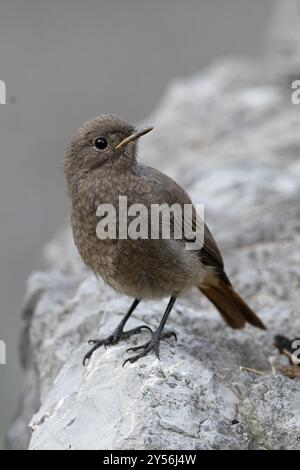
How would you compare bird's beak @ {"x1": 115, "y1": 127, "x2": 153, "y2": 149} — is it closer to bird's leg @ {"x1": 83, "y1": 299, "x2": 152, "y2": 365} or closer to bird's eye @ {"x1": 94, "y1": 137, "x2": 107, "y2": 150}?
bird's eye @ {"x1": 94, "y1": 137, "x2": 107, "y2": 150}

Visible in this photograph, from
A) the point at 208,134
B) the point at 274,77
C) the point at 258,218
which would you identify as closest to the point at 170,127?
the point at 208,134

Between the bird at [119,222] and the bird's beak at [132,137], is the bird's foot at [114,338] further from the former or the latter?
the bird's beak at [132,137]

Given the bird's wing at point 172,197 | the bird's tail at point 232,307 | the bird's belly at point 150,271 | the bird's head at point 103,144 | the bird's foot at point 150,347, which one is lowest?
the bird's foot at point 150,347

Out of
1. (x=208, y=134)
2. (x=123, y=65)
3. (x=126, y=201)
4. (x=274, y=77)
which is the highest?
(x=123, y=65)

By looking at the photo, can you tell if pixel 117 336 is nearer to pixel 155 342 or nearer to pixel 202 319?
pixel 155 342

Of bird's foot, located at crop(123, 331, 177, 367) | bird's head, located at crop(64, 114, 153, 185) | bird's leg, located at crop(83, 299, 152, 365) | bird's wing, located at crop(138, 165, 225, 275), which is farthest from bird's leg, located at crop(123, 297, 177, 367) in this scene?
bird's head, located at crop(64, 114, 153, 185)

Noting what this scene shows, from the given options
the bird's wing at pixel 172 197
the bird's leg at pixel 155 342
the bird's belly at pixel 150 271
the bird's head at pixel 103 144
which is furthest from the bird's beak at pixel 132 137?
the bird's leg at pixel 155 342
